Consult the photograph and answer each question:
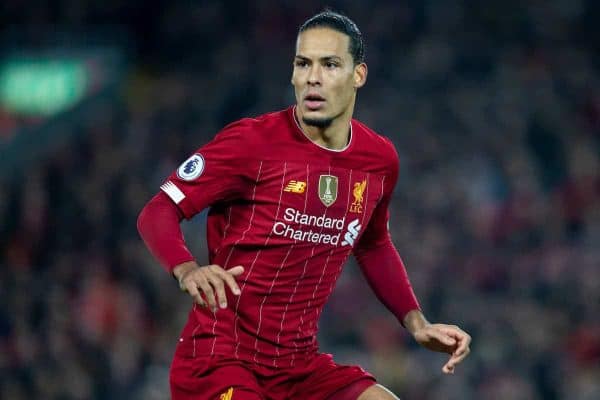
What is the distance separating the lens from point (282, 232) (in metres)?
4.57

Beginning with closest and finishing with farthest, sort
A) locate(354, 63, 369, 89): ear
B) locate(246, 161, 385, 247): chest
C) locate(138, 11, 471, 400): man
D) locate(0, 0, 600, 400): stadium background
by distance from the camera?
locate(138, 11, 471, 400): man → locate(246, 161, 385, 247): chest → locate(354, 63, 369, 89): ear → locate(0, 0, 600, 400): stadium background

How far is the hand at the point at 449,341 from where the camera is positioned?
450 cm

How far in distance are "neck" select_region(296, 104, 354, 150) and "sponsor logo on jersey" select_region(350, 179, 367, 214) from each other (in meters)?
0.18

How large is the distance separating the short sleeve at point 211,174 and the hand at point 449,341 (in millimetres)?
994

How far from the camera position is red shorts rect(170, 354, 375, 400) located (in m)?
4.42

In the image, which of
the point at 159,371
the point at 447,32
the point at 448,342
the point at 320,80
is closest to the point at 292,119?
the point at 320,80

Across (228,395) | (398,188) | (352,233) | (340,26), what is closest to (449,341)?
(352,233)

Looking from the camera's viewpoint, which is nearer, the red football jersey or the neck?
the red football jersey

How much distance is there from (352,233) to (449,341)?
0.63 m

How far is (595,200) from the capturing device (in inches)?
459

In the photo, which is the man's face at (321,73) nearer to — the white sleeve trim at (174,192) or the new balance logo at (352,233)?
the new balance logo at (352,233)

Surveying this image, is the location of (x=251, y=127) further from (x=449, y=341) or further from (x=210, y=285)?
(x=449, y=341)

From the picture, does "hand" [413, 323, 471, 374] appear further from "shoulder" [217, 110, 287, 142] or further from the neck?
"shoulder" [217, 110, 287, 142]

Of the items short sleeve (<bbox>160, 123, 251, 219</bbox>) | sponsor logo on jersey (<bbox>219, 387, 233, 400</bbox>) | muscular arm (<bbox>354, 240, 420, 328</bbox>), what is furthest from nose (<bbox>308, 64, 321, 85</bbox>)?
sponsor logo on jersey (<bbox>219, 387, 233, 400</bbox>)
